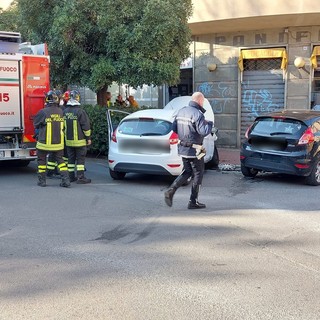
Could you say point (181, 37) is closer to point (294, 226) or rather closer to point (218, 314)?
point (294, 226)

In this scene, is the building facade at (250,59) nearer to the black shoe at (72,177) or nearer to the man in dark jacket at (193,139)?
the black shoe at (72,177)

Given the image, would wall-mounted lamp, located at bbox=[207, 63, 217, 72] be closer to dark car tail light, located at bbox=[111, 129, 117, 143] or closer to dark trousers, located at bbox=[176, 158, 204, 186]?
dark car tail light, located at bbox=[111, 129, 117, 143]

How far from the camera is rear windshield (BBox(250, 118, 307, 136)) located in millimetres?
9360

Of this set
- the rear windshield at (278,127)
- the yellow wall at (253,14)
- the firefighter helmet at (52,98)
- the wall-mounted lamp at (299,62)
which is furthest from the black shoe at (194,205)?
the wall-mounted lamp at (299,62)

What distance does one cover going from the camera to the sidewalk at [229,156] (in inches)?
494

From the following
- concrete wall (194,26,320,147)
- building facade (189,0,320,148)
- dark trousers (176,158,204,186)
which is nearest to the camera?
dark trousers (176,158,204,186)

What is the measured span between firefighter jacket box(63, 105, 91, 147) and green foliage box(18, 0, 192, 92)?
3.17m

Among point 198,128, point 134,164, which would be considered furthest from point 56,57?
point 198,128

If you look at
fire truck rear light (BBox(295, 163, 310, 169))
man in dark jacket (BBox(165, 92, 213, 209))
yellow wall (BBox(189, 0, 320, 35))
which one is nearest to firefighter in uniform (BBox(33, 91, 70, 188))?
man in dark jacket (BBox(165, 92, 213, 209))

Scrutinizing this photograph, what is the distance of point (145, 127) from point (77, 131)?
4.42 feet

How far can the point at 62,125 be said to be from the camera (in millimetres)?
9156

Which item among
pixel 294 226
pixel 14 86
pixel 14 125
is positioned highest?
pixel 14 86

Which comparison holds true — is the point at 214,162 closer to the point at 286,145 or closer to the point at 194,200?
the point at 286,145

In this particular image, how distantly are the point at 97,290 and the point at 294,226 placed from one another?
3.29 m
